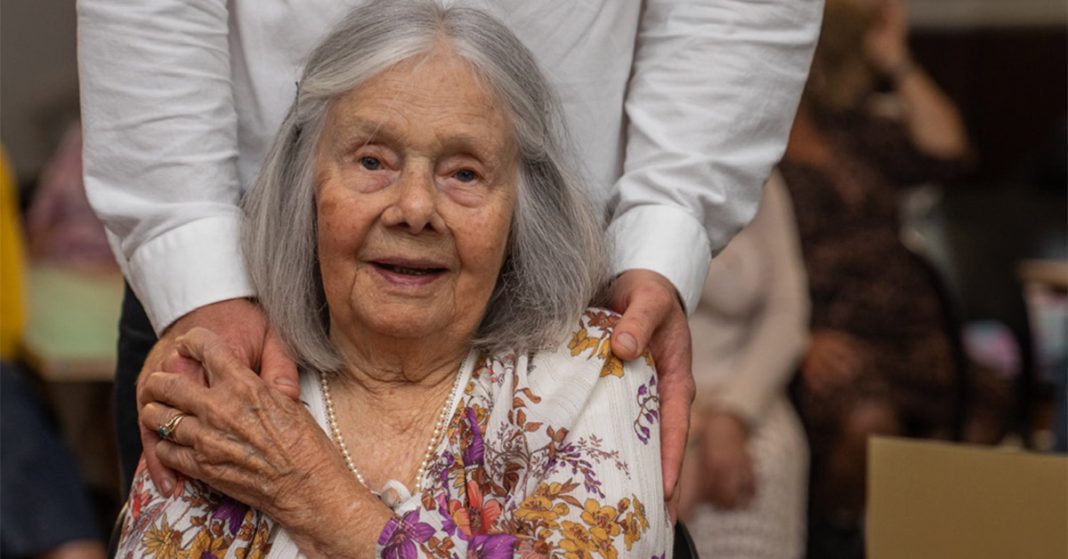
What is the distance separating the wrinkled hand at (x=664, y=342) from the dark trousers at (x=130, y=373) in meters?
0.63

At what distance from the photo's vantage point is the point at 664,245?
2023 mm

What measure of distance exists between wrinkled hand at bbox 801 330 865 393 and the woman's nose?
2.60 meters

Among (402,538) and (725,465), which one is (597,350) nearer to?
(402,538)

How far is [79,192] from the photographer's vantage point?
4.76 m

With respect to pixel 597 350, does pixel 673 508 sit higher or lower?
lower

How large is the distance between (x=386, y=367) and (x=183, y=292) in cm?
26

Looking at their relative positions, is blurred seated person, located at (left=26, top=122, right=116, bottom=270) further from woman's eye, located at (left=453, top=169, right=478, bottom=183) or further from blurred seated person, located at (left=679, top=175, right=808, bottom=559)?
woman's eye, located at (left=453, top=169, right=478, bottom=183)

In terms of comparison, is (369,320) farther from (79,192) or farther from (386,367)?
(79,192)

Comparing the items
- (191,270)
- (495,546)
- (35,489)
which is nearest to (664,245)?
(495,546)

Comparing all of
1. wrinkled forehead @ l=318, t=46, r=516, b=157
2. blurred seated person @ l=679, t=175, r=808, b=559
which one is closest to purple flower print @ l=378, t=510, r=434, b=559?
wrinkled forehead @ l=318, t=46, r=516, b=157

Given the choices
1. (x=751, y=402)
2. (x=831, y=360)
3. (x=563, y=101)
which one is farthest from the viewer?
(x=831, y=360)

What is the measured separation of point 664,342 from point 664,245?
13 centimetres

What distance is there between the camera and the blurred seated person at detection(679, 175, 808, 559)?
357cm

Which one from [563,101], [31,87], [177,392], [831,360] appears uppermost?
[563,101]
